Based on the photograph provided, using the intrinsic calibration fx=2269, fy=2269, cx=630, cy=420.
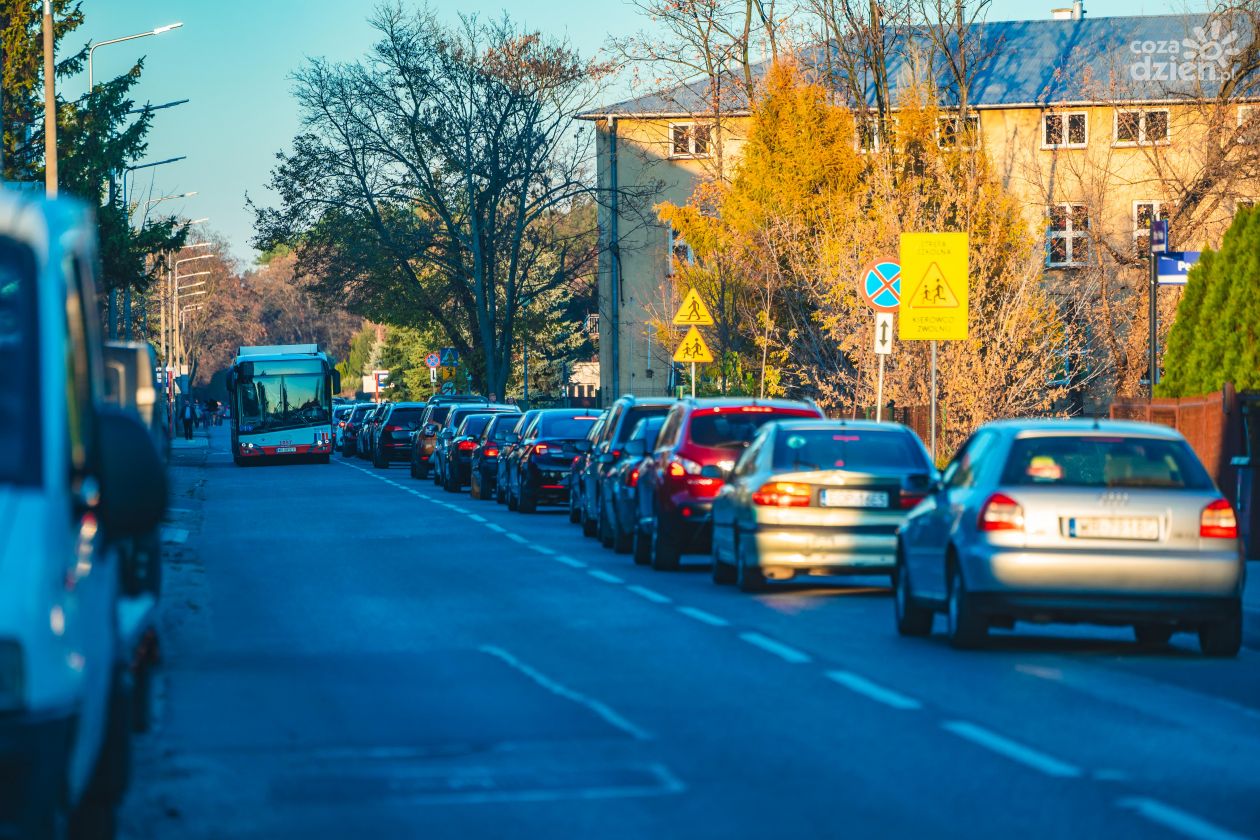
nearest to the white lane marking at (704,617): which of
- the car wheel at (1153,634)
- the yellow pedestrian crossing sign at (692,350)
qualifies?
the car wheel at (1153,634)

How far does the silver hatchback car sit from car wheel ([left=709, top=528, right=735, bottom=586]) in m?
5.56

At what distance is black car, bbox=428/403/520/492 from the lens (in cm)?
4400

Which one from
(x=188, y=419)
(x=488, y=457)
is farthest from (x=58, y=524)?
(x=188, y=419)

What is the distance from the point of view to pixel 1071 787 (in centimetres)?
877

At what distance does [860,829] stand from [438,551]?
16.8 meters

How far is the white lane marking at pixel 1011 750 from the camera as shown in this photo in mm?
9227

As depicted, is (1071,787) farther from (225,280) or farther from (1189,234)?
(225,280)

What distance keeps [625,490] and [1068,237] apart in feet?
137

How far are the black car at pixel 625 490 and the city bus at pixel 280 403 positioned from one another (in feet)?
110

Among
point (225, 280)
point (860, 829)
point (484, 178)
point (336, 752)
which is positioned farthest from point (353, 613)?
point (225, 280)

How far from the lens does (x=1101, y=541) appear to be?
13594mm

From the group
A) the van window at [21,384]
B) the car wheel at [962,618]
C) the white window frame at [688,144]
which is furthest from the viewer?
the white window frame at [688,144]

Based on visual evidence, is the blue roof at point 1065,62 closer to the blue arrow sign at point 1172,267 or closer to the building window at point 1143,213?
the building window at point 1143,213

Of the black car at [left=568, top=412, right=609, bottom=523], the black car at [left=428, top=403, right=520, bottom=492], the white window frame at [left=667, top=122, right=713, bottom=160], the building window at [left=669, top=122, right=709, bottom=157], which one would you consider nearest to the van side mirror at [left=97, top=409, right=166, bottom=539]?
the black car at [left=568, top=412, right=609, bottom=523]
